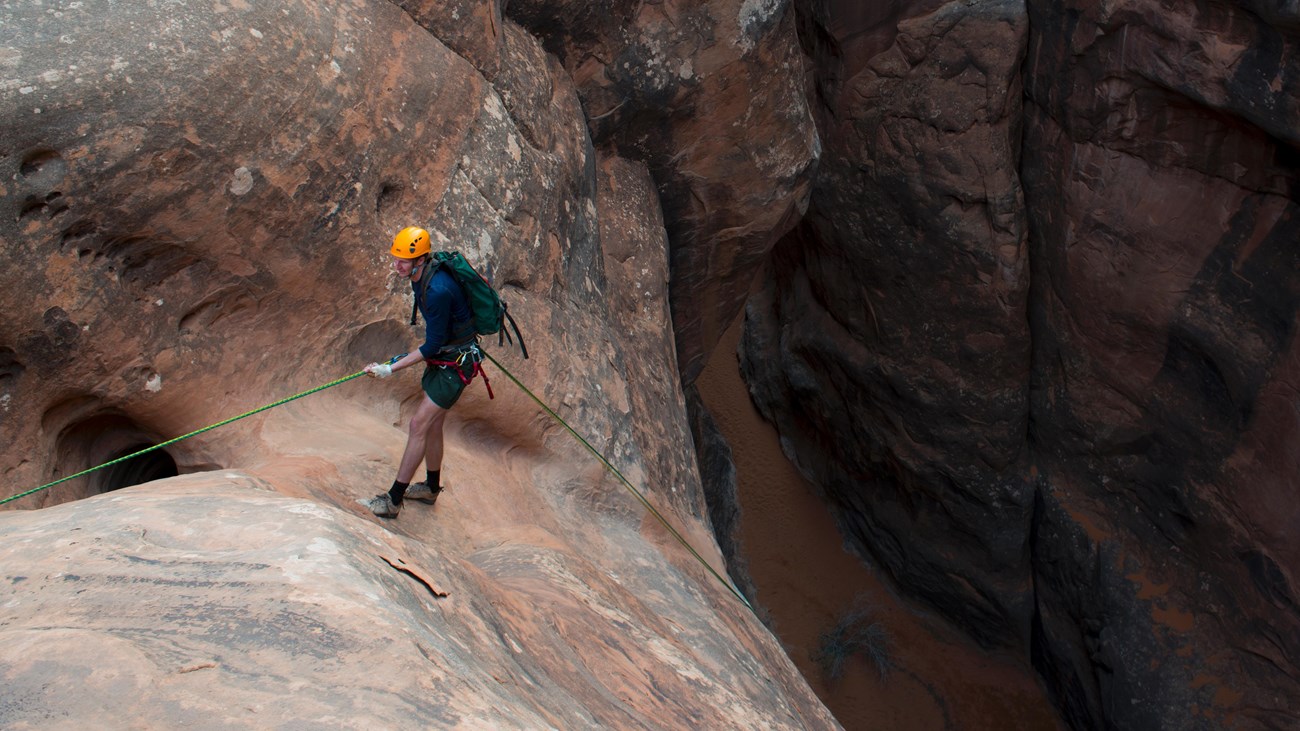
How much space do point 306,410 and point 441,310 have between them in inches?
39.0

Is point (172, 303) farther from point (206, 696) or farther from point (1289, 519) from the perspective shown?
point (1289, 519)

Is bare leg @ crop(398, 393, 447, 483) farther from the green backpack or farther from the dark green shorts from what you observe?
the green backpack

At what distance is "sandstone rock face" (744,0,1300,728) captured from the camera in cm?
714

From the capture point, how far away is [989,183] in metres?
8.24

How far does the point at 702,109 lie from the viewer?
6.93m

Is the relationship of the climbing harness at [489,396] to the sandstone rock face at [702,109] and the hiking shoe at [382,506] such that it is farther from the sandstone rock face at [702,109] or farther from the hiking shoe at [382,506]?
the sandstone rock face at [702,109]

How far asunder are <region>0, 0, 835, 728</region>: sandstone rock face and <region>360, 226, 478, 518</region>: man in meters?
0.19

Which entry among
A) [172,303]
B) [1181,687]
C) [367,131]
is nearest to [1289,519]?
[1181,687]

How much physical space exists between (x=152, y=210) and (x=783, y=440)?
821 centimetres

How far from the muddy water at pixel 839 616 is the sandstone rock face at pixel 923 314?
266 mm

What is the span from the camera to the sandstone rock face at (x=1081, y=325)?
281 inches

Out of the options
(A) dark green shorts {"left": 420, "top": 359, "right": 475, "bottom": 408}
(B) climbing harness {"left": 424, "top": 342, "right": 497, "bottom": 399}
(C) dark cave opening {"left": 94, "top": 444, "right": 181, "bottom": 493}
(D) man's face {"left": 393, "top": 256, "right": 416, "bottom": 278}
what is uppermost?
(D) man's face {"left": 393, "top": 256, "right": 416, "bottom": 278}

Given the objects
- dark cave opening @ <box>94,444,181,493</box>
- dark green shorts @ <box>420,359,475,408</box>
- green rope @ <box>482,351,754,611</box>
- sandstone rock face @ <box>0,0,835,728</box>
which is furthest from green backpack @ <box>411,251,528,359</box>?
dark cave opening @ <box>94,444,181,493</box>

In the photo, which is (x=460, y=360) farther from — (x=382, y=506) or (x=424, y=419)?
(x=382, y=506)
